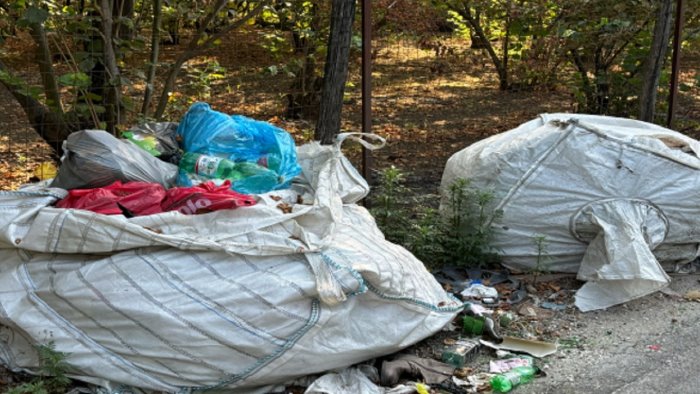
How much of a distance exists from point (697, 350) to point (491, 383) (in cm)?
114

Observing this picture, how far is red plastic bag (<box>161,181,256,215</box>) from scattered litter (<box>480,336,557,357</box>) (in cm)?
135

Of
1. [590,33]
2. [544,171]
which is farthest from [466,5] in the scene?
[544,171]

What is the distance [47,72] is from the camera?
5.04 metres

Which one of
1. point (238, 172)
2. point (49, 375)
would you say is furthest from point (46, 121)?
point (49, 375)

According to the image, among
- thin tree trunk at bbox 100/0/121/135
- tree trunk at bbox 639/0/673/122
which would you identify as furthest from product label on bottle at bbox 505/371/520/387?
tree trunk at bbox 639/0/673/122

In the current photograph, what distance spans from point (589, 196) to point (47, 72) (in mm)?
3409

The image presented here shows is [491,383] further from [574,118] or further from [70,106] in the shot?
[70,106]

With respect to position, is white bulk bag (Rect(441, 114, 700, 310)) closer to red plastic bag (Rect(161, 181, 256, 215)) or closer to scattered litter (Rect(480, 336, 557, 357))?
scattered litter (Rect(480, 336, 557, 357))

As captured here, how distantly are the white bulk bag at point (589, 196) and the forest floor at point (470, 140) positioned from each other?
0.21 m

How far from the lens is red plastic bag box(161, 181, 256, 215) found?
3518 millimetres

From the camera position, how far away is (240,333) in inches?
125

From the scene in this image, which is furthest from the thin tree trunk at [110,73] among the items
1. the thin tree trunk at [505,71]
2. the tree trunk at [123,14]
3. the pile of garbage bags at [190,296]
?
the thin tree trunk at [505,71]

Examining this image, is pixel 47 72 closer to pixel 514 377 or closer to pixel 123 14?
pixel 123 14

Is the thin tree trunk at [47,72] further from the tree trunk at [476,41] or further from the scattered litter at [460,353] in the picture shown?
the tree trunk at [476,41]
